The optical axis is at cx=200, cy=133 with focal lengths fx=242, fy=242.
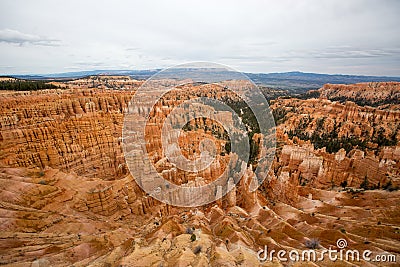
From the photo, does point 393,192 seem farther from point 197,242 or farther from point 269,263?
point 197,242

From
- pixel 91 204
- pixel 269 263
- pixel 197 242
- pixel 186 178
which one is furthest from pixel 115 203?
pixel 269 263

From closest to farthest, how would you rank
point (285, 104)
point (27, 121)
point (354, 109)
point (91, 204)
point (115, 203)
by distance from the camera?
point (91, 204)
point (115, 203)
point (27, 121)
point (354, 109)
point (285, 104)

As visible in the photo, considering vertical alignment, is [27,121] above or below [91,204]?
above

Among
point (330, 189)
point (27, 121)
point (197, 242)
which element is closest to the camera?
point (197, 242)

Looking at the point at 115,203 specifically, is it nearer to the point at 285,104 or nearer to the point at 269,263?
the point at 269,263

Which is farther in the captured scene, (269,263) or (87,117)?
(87,117)

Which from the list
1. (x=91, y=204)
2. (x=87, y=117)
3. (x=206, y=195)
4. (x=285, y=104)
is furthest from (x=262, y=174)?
(x=285, y=104)

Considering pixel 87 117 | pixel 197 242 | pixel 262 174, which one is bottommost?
pixel 262 174
